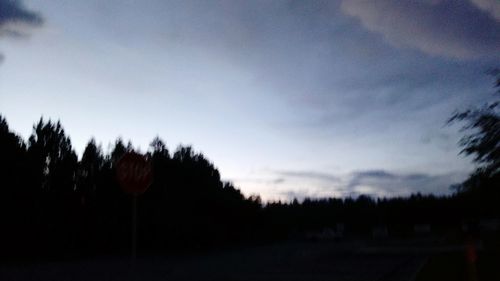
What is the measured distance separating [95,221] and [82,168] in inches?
271

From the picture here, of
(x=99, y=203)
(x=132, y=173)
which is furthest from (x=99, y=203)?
(x=132, y=173)

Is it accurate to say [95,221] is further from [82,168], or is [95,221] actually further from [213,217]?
[213,217]

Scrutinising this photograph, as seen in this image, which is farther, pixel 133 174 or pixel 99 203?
pixel 99 203

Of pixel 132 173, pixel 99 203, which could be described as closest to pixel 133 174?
pixel 132 173

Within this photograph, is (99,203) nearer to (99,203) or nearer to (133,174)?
(99,203)

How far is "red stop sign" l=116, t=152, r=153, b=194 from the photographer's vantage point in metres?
8.01

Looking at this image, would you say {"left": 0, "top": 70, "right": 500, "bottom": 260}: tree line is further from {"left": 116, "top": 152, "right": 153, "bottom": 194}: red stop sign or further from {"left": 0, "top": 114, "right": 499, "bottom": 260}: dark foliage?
{"left": 116, "top": 152, "right": 153, "bottom": 194}: red stop sign

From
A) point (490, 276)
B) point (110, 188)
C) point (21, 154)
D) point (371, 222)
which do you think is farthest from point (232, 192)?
point (371, 222)

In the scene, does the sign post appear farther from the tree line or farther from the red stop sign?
the tree line

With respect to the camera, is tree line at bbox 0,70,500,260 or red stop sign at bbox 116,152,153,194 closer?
red stop sign at bbox 116,152,153,194

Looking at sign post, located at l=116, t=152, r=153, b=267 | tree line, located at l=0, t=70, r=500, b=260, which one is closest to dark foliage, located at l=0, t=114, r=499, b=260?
tree line, located at l=0, t=70, r=500, b=260

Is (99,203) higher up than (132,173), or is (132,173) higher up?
(99,203)

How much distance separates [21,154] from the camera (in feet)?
157

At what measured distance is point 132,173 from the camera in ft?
26.5
